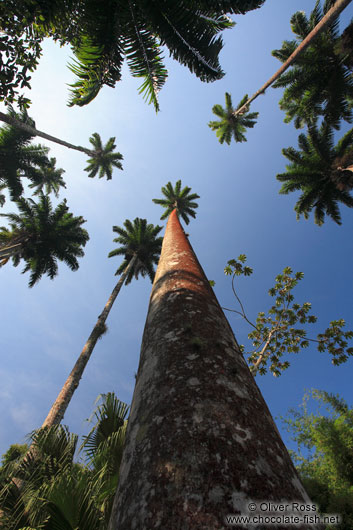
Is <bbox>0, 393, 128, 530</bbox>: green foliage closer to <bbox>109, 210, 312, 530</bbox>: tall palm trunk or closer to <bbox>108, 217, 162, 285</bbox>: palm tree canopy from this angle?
<bbox>109, 210, 312, 530</bbox>: tall palm trunk

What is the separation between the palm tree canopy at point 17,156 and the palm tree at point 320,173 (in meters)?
21.7

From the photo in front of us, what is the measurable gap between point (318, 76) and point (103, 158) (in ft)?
79.0

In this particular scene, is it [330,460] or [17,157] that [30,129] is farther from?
[330,460]

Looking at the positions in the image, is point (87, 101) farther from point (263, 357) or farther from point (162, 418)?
point (263, 357)

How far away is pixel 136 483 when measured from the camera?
1149 mm

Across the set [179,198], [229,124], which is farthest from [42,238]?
[229,124]

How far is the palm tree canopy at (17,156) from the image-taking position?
21.5m

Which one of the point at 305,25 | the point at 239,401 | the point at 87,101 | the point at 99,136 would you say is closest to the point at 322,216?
the point at 305,25

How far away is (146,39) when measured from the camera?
6.53m

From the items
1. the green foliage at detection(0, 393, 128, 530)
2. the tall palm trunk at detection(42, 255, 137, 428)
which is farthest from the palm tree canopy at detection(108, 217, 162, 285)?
the green foliage at detection(0, 393, 128, 530)

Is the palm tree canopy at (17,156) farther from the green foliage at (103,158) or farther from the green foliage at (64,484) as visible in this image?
the green foliage at (64,484)

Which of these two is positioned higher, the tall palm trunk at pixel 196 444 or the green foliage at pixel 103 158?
the green foliage at pixel 103 158

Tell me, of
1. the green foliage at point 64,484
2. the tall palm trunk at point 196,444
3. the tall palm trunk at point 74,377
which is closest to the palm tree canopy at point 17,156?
the tall palm trunk at point 74,377

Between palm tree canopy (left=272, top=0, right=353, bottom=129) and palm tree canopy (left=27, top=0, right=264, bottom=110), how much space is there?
11371 millimetres
